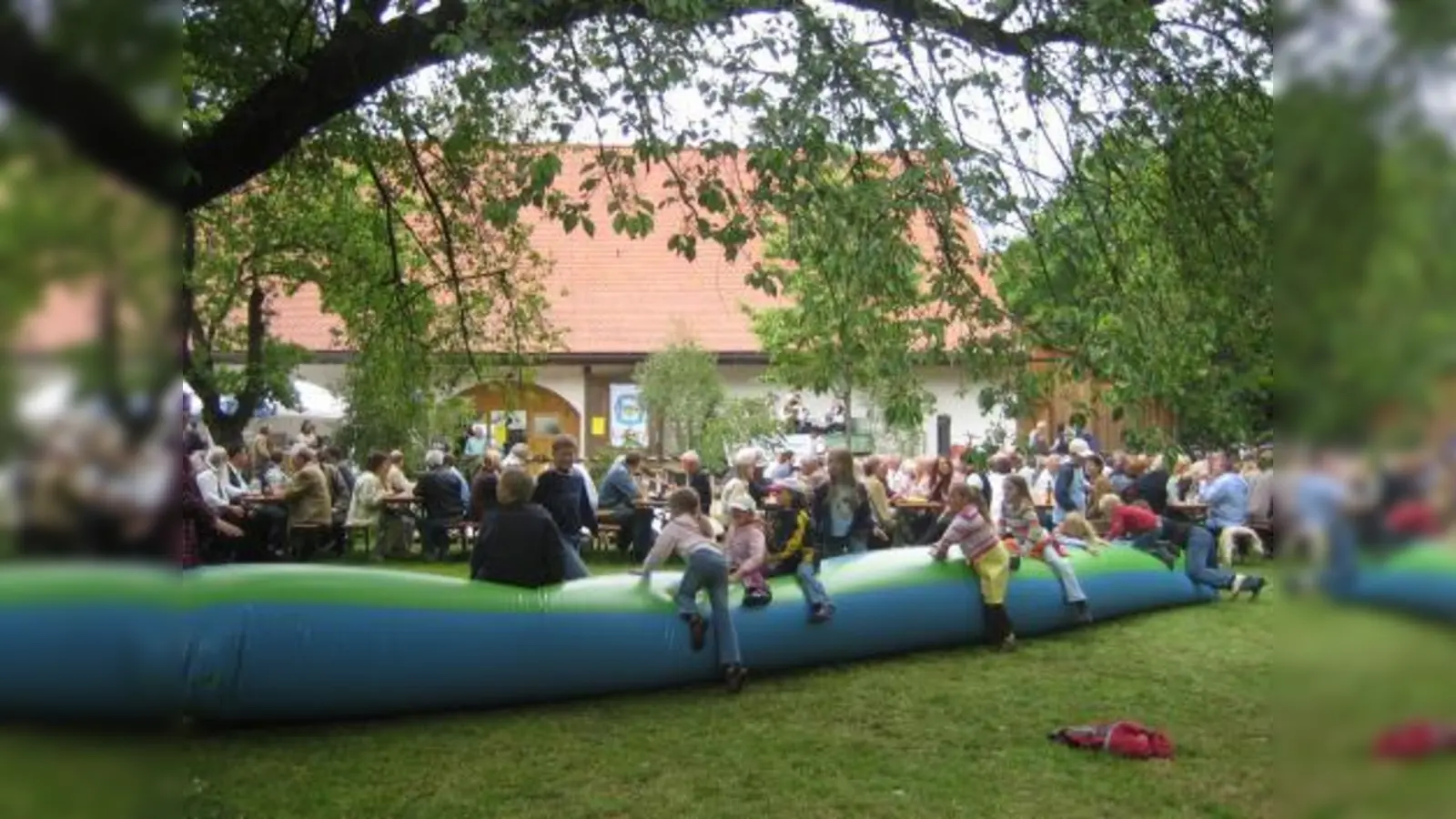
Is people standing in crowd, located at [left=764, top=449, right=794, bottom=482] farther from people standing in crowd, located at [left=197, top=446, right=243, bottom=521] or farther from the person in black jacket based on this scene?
the person in black jacket

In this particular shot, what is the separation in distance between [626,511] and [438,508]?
7.09 ft

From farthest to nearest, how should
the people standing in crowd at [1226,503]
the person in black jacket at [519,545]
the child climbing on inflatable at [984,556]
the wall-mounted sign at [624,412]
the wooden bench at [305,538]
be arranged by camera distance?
the wall-mounted sign at [624,412]
the wooden bench at [305,538]
the people standing in crowd at [1226,503]
the child climbing on inflatable at [984,556]
the person in black jacket at [519,545]

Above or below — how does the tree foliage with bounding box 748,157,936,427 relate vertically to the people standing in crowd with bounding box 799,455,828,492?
above

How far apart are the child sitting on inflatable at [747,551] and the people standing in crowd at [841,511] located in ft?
7.82

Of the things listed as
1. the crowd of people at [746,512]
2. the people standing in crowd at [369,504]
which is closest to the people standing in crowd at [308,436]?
the crowd of people at [746,512]

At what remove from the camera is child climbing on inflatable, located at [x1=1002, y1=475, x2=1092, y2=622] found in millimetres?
10953

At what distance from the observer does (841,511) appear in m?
12.0

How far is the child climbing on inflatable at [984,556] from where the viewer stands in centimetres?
1018

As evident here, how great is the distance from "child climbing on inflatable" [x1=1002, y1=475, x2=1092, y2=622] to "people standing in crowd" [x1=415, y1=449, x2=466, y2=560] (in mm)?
6447

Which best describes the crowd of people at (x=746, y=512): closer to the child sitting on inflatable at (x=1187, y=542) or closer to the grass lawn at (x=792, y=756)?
the child sitting on inflatable at (x=1187, y=542)

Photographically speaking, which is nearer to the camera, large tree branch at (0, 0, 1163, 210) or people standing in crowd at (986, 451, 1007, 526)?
large tree branch at (0, 0, 1163, 210)

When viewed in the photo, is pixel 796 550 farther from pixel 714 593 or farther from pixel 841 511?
pixel 841 511

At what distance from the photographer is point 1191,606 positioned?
1249 centimetres

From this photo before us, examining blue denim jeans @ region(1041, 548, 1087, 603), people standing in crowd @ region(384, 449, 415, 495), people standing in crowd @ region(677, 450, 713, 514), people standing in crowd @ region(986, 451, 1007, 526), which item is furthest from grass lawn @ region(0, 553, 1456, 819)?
people standing in crowd @ region(384, 449, 415, 495)
